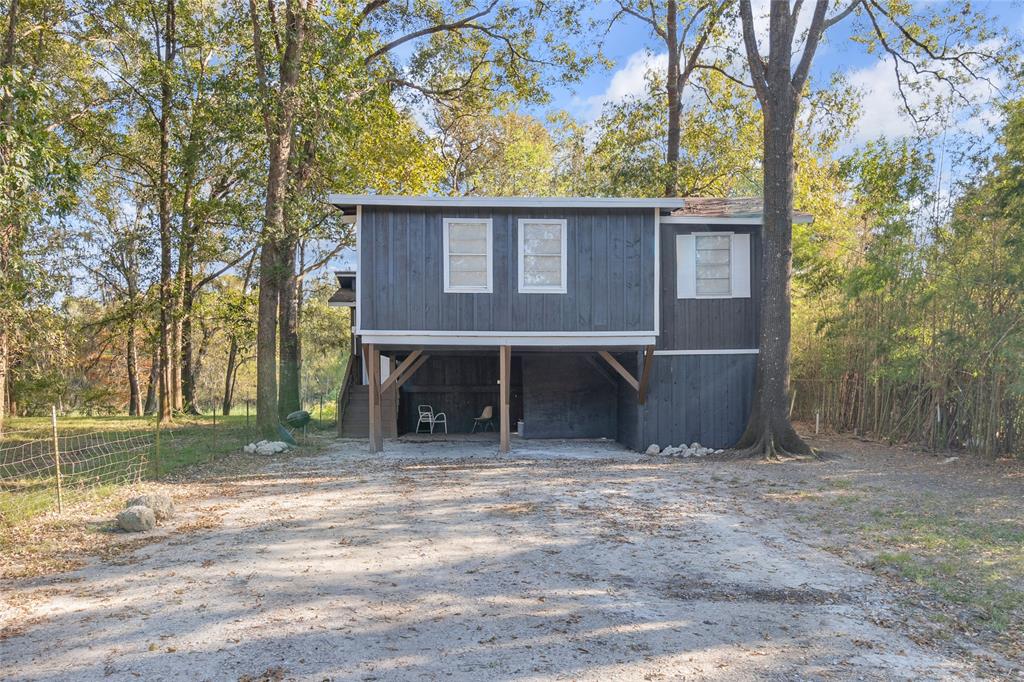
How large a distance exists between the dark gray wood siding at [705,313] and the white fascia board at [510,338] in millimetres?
724

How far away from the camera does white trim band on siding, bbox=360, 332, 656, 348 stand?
11.4 meters

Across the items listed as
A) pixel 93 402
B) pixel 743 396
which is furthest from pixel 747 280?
pixel 93 402

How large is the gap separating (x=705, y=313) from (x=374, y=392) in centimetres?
591

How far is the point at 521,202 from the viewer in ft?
37.4

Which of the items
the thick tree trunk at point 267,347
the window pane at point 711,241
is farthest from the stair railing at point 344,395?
the window pane at point 711,241

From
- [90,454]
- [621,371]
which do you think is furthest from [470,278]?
[90,454]

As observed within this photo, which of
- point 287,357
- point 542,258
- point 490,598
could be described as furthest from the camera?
point 287,357

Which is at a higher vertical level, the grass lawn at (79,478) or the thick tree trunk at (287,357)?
the thick tree trunk at (287,357)

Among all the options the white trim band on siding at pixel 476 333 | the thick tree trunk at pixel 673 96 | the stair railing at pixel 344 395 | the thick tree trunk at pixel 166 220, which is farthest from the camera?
the thick tree trunk at pixel 673 96

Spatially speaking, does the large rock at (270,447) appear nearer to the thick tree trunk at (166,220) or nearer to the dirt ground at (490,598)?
the dirt ground at (490,598)

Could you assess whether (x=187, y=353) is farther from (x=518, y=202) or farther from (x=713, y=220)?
(x=713, y=220)

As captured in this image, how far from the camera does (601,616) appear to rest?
4.28 meters

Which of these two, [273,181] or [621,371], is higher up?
[273,181]

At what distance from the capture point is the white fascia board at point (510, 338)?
1143 cm
